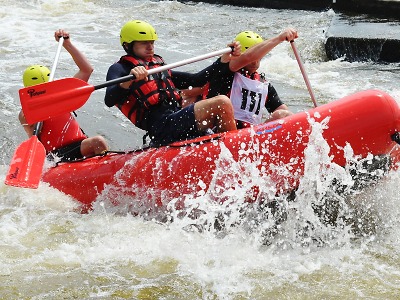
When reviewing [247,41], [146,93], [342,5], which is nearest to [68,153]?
[146,93]

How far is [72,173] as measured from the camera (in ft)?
17.9

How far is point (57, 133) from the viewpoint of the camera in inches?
232

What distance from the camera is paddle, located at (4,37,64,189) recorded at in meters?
4.90

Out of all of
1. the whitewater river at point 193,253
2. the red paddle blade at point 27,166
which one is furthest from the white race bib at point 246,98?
the red paddle blade at point 27,166

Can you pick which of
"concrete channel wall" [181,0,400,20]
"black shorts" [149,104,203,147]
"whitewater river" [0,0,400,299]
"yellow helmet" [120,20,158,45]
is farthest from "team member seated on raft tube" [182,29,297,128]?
"concrete channel wall" [181,0,400,20]

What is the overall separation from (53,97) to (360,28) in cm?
758

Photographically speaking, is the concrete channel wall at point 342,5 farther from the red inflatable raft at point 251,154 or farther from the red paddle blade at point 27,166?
the red paddle blade at point 27,166

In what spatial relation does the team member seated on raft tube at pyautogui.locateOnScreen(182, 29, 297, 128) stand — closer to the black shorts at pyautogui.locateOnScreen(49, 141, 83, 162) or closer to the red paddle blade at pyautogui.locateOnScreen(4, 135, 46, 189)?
the black shorts at pyautogui.locateOnScreen(49, 141, 83, 162)

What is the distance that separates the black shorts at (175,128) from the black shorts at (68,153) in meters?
0.87

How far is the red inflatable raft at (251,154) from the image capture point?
4461 millimetres

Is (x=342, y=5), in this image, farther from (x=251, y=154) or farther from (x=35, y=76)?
(x=251, y=154)

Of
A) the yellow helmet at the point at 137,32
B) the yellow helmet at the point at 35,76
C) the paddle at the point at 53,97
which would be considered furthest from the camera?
the yellow helmet at the point at 35,76

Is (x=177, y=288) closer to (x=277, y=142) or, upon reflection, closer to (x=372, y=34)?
(x=277, y=142)

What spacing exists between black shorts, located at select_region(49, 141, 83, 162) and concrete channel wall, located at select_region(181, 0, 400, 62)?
6140mm
